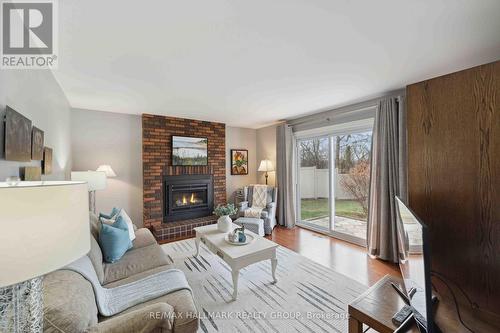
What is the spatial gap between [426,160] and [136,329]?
2026 mm

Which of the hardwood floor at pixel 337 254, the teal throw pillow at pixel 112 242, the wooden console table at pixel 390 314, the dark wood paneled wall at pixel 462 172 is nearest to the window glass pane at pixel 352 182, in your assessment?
the hardwood floor at pixel 337 254

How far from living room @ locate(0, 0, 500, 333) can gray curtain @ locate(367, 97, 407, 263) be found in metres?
0.02

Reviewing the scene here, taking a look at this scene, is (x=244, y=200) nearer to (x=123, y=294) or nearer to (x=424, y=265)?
(x=123, y=294)

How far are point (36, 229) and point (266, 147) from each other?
4.94 meters

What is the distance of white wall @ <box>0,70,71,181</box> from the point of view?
4.18ft

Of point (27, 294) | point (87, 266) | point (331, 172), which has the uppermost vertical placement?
point (331, 172)

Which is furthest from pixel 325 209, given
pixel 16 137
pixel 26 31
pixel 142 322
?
pixel 26 31

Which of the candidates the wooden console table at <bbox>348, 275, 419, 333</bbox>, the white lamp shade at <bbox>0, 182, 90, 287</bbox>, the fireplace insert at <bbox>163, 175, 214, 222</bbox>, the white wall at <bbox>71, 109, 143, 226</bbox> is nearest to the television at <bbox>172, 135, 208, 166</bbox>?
the fireplace insert at <bbox>163, 175, 214, 222</bbox>

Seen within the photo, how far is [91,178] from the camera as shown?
2920 mm

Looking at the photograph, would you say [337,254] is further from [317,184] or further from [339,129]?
[339,129]

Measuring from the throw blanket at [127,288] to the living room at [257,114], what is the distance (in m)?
0.02

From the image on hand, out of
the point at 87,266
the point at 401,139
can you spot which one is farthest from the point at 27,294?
the point at 401,139

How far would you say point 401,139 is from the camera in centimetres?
280

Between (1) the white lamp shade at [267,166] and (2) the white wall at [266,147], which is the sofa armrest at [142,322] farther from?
(2) the white wall at [266,147]
